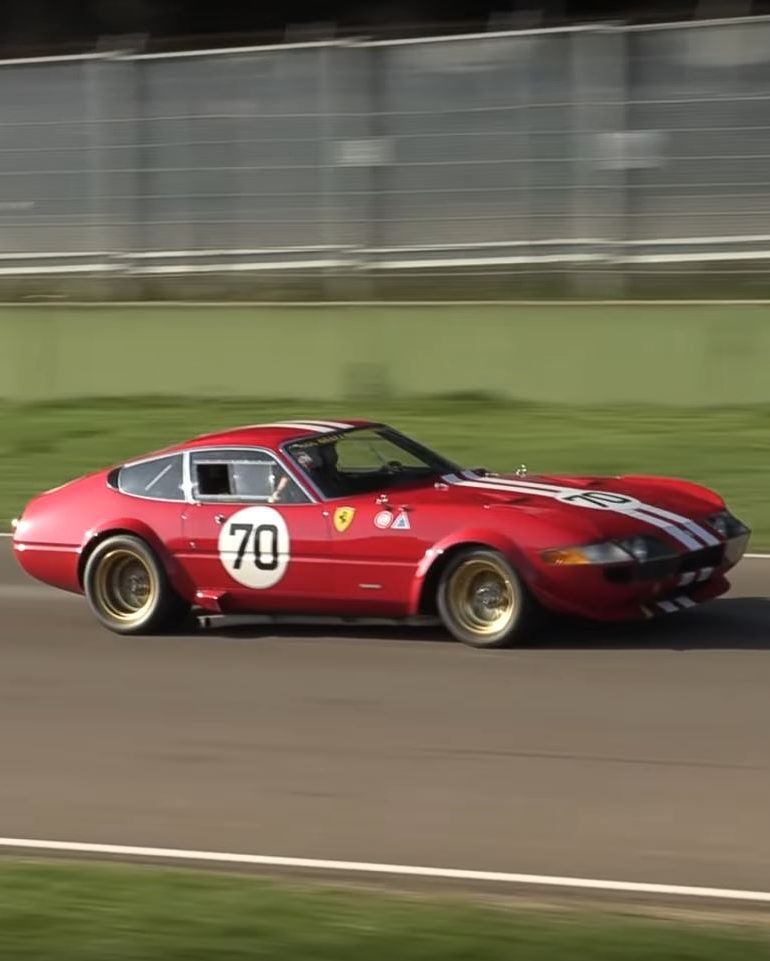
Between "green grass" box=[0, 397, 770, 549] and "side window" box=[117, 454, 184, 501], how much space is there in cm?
508

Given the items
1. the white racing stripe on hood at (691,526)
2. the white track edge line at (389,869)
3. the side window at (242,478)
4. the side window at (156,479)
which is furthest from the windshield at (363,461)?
the white track edge line at (389,869)

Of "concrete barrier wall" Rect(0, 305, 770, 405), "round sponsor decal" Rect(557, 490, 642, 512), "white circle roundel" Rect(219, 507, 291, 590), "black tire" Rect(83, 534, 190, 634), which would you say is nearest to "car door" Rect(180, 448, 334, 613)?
"white circle roundel" Rect(219, 507, 291, 590)

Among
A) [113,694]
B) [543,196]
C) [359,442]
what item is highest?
[543,196]

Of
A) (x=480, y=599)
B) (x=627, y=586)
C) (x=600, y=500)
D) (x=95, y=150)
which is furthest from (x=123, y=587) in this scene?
(x=95, y=150)

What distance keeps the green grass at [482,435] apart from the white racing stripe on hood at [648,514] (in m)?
4.27

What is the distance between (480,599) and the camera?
920 cm

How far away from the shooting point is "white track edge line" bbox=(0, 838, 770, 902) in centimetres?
553

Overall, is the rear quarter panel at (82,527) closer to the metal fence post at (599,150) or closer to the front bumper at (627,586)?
the front bumper at (627,586)

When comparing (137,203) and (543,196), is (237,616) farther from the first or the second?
(137,203)

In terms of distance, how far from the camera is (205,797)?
691 cm

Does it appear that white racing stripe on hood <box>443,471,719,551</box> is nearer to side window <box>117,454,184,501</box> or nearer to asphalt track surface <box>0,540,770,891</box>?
asphalt track surface <box>0,540,770,891</box>

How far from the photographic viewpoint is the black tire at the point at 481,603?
8.98 metres

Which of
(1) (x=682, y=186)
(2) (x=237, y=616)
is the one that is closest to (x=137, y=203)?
(1) (x=682, y=186)

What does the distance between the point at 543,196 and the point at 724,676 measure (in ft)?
35.9
